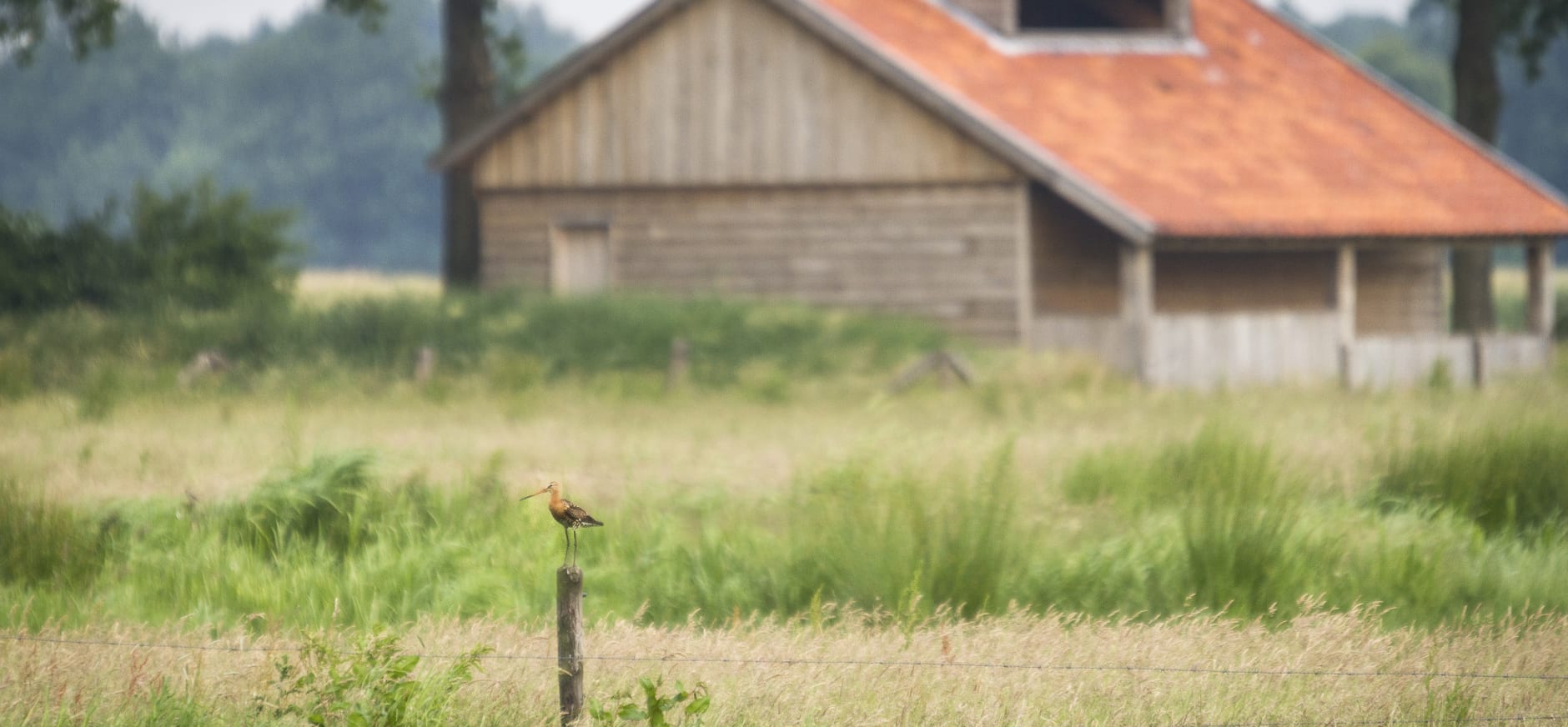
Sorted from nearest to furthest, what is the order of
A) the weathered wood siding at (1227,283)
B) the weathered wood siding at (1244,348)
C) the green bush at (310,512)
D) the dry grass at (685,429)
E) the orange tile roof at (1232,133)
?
the green bush at (310,512), the dry grass at (685,429), the weathered wood siding at (1244,348), the orange tile roof at (1232,133), the weathered wood siding at (1227,283)

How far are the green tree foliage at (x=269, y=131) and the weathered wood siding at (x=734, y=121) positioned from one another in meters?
52.2

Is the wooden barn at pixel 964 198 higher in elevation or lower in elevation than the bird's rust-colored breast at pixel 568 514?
→ higher

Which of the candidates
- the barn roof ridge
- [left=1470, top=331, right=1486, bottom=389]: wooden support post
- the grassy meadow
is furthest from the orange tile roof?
the grassy meadow

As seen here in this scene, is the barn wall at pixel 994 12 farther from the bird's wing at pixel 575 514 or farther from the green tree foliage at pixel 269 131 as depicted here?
the green tree foliage at pixel 269 131

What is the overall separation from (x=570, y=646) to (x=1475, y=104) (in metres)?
23.9

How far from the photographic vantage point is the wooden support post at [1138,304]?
65.7 feet

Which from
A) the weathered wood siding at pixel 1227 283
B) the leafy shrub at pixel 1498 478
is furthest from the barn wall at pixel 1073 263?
the leafy shrub at pixel 1498 478

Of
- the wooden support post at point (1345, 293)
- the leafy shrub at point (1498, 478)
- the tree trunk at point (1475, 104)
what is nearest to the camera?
the leafy shrub at point (1498, 478)

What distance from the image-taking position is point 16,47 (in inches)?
874

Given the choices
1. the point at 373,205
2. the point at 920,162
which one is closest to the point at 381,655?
the point at 920,162

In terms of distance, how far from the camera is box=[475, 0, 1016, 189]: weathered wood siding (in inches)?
822

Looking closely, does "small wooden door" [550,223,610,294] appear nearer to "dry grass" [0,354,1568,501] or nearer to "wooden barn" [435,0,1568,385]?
"wooden barn" [435,0,1568,385]

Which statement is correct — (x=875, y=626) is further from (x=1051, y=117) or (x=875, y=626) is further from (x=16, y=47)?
(x=16, y=47)

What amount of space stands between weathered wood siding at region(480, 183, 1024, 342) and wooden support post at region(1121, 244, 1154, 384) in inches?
59.0
